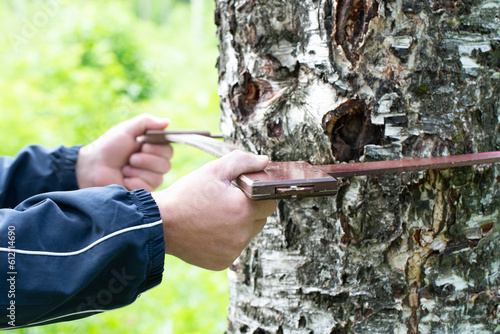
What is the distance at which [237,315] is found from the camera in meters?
1.49

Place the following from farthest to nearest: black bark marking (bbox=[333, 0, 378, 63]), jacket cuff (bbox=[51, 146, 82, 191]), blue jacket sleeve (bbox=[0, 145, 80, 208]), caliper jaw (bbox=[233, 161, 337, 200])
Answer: jacket cuff (bbox=[51, 146, 82, 191]) < blue jacket sleeve (bbox=[0, 145, 80, 208]) < black bark marking (bbox=[333, 0, 378, 63]) < caliper jaw (bbox=[233, 161, 337, 200])

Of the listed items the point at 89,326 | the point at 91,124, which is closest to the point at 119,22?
the point at 91,124

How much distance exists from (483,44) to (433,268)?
61cm

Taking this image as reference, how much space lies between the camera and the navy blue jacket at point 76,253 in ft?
3.14

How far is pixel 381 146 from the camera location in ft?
3.88

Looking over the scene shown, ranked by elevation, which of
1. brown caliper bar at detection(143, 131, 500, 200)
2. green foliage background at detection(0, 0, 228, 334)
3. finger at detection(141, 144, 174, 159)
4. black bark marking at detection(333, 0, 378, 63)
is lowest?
green foliage background at detection(0, 0, 228, 334)

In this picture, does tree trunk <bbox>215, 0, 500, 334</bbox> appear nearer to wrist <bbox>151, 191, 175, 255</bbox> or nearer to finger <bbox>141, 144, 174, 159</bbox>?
wrist <bbox>151, 191, 175, 255</bbox>

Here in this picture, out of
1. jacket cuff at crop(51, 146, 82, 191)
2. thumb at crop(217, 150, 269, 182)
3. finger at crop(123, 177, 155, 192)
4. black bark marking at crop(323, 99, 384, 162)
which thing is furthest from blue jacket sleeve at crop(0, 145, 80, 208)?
black bark marking at crop(323, 99, 384, 162)

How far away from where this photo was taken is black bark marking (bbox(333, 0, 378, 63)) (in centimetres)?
114

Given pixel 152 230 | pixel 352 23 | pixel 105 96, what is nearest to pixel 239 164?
pixel 152 230

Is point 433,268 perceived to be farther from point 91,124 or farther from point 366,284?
point 91,124

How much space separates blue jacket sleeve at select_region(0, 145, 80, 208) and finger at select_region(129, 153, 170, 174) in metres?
0.25

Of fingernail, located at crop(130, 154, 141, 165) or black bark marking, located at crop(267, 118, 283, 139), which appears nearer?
black bark marking, located at crop(267, 118, 283, 139)

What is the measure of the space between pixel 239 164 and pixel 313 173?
17 centimetres
